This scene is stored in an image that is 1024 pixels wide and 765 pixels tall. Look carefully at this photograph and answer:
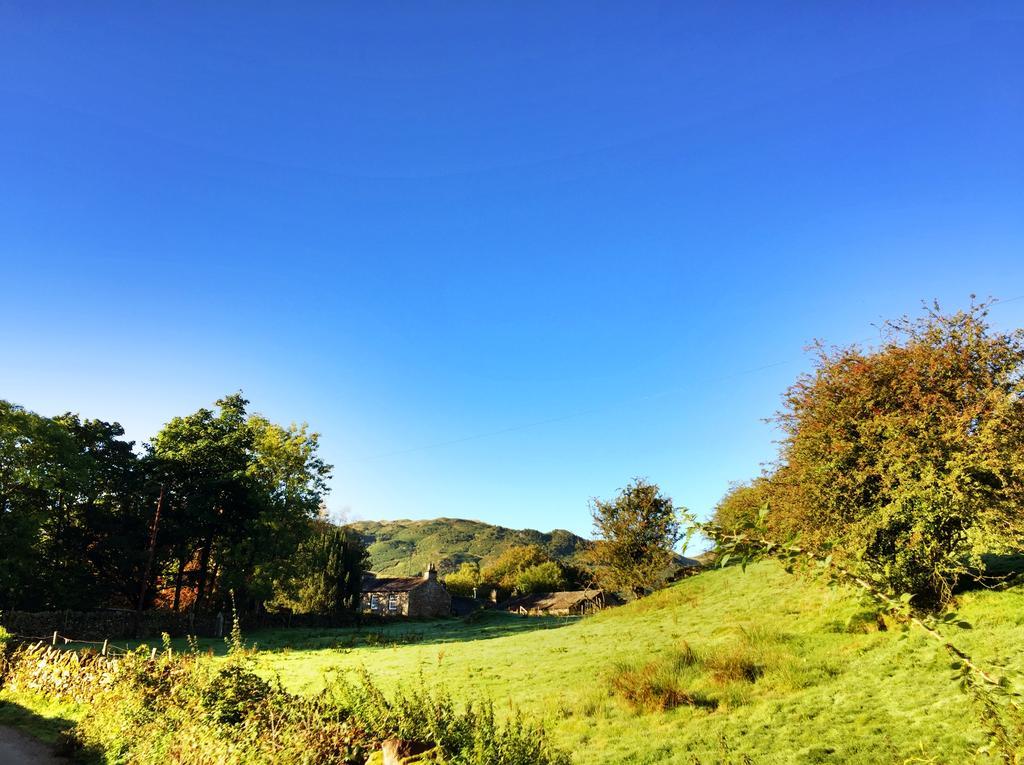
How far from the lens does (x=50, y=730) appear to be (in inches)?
551

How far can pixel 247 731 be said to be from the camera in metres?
8.85

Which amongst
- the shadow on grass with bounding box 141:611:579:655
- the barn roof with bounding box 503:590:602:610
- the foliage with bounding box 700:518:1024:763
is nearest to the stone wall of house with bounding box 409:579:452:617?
the barn roof with bounding box 503:590:602:610

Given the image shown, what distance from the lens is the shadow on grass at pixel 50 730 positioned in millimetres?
12062

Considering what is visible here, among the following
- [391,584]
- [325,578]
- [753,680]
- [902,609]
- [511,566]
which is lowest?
[753,680]

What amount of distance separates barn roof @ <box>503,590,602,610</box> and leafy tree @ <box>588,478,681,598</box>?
34.6 metres

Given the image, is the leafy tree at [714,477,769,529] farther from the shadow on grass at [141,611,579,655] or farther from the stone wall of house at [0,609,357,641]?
the stone wall of house at [0,609,357,641]

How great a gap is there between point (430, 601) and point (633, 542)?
142 ft

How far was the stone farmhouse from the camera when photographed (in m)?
74.2

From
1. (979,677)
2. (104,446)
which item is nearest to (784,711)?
(979,677)

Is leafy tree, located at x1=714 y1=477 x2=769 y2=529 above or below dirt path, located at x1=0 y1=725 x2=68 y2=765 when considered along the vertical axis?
above

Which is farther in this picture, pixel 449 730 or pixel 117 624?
pixel 117 624

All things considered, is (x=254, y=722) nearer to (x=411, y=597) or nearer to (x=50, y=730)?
(x=50, y=730)

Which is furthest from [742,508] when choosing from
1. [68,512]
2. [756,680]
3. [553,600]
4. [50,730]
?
[553,600]

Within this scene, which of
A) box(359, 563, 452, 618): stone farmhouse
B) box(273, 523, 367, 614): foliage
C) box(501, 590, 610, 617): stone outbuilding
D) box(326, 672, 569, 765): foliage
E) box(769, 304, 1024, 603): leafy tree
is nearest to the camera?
box(326, 672, 569, 765): foliage
